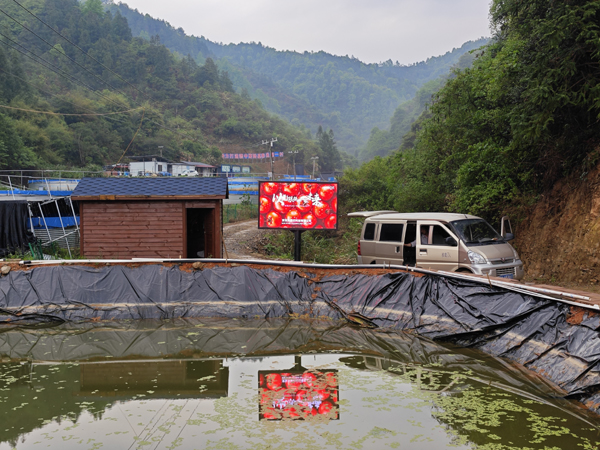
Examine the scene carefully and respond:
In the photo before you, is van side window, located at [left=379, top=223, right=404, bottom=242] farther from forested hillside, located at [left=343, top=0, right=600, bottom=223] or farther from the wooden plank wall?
Result: the wooden plank wall

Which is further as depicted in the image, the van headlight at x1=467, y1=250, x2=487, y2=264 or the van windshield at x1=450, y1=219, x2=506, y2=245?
the van windshield at x1=450, y1=219, x2=506, y2=245

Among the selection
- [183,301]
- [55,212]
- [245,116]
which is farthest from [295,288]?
[245,116]

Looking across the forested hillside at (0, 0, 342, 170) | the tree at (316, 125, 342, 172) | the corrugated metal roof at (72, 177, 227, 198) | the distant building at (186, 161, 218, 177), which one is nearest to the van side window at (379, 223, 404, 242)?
the corrugated metal roof at (72, 177, 227, 198)

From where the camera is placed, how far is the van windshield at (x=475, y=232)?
39.5 feet

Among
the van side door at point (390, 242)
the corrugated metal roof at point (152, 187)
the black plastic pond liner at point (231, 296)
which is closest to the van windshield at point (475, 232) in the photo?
the van side door at point (390, 242)

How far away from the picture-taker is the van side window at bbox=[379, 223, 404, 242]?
43.8 ft

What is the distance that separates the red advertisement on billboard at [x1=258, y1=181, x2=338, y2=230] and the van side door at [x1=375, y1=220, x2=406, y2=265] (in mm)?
1853

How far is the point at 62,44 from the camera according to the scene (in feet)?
371

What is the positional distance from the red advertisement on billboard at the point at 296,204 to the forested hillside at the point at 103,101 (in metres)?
49.9

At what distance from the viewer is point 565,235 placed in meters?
13.8

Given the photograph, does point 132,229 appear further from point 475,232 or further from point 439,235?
point 475,232


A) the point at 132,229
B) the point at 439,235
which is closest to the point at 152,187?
the point at 132,229

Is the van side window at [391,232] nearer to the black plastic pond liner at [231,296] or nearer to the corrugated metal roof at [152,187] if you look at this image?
the black plastic pond liner at [231,296]

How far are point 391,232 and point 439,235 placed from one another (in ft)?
5.05
